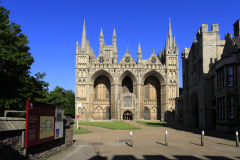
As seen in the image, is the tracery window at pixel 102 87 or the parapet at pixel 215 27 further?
the tracery window at pixel 102 87

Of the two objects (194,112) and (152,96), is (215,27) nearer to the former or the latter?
(194,112)

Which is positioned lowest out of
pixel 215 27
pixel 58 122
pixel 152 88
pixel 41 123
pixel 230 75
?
pixel 58 122

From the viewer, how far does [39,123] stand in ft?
30.0

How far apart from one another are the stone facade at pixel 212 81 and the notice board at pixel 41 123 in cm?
1785

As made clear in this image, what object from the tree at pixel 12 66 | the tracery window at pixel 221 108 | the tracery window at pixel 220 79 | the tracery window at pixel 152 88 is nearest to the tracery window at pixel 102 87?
the tracery window at pixel 152 88

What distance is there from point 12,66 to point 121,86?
164 ft

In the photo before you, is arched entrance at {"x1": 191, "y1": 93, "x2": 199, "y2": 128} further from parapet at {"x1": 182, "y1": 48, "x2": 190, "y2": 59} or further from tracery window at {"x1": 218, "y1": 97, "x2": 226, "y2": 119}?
tracery window at {"x1": 218, "y1": 97, "x2": 226, "y2": 119}

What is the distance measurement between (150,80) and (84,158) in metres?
61.1

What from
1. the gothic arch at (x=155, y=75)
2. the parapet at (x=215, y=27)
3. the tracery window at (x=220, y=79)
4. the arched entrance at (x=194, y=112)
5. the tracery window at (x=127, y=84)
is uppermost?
the parapet at (x=215, y=27)

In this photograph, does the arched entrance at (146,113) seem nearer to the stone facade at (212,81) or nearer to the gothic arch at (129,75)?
the gothic arch at (129,75)

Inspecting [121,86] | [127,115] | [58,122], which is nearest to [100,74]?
[121,86]

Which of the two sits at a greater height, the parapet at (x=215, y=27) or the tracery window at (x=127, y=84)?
the parapet at (x=215, y=27)

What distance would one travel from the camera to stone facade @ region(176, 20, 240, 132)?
23.2m

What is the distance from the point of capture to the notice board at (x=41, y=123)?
8209 mm
